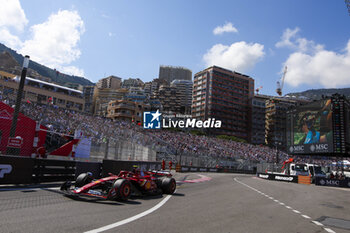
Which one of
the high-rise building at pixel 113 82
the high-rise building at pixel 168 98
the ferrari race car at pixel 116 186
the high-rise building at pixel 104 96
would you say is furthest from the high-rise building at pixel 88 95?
the ferrari race car at pixel 116 186

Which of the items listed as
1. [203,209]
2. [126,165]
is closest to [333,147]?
[126,165]

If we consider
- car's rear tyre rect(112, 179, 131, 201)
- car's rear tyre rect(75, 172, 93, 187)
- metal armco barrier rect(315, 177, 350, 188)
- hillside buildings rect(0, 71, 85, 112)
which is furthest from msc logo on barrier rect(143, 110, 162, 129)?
car's rear tyre rect(112, 179, 131, 201)

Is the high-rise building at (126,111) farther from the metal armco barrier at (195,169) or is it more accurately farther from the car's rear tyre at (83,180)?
the car's rear tyre at (83,180)

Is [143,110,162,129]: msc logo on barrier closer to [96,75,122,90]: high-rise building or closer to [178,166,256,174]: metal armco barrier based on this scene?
[178,166,256,174]: metal armco barrier

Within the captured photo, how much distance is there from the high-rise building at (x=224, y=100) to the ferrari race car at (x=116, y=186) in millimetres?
92329

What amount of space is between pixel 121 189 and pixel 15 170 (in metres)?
4.22

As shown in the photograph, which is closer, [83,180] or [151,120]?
[83,180]

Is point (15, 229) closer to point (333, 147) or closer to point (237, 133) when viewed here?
point (333, 147)

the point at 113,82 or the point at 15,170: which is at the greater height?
the point at 113,82

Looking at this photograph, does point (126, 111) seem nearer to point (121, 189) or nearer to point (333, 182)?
point (333, 182)

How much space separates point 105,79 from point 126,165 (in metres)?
193

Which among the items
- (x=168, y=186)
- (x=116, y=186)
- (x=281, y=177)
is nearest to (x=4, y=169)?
(x=116, y=186)

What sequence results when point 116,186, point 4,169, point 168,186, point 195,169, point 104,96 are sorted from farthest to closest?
point 104,96 → point 195,169 → point 168,186 → point 4,169 → point 116,186

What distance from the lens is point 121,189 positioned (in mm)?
7680
